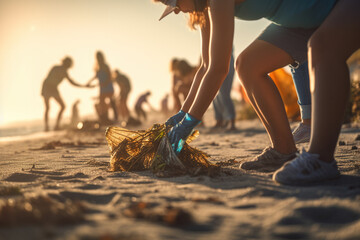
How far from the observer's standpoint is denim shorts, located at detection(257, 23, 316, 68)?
2266 millimetres

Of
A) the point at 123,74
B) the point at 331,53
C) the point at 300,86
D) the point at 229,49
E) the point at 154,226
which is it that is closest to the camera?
the point at 154,226

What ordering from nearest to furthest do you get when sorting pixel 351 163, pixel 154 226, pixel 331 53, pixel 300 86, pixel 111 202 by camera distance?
pixel 154 226
pixel 111 202
pixel 331 53
pixel 351 163
pixel 300 86

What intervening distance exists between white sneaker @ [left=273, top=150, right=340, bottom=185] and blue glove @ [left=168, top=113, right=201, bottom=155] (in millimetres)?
654

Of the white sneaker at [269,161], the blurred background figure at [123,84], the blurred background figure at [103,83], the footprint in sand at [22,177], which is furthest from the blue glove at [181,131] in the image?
the blurred background figure at [123,84]

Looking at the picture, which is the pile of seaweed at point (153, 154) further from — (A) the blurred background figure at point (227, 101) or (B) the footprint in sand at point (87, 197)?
(A) the blurred background figure at point (227, 101)

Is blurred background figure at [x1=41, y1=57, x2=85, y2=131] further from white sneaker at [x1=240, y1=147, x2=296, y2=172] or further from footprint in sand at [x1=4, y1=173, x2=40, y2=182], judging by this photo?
white sneaker at [x1=240, y1=147, x2=296, y2=172]

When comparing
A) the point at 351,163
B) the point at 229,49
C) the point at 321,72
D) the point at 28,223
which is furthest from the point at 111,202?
the point at 351,163

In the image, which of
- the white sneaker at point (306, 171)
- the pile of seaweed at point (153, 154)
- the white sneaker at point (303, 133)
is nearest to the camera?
the white sneaker at point (306, 171)

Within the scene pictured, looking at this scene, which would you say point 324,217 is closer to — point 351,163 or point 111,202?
point 111,202

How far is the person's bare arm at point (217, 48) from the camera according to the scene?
1.95m

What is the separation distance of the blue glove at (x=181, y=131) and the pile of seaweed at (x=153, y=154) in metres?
0.05

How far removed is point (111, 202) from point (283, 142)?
1437 millimetres

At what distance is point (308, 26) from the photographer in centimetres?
212

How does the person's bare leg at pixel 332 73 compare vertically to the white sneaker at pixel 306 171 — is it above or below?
above
